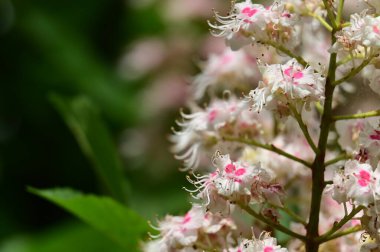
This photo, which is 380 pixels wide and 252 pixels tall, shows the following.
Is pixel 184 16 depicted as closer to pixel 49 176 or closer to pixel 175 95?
pixel 175 95

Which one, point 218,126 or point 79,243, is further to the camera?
point 79,243

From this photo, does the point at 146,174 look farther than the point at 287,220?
Yes

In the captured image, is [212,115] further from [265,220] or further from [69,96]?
[69,96]

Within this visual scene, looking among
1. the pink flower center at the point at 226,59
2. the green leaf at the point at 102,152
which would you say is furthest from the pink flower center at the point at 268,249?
the pink flower center at the point at 226,59

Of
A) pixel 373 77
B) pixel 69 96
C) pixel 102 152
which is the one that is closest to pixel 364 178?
pixel 373 77

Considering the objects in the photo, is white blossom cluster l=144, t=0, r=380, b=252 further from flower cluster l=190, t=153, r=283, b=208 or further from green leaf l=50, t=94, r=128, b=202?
green leaf l=50, t=94, r=128, b=202

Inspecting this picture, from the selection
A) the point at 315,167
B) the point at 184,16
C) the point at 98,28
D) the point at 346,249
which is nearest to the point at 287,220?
the point at 346,249
